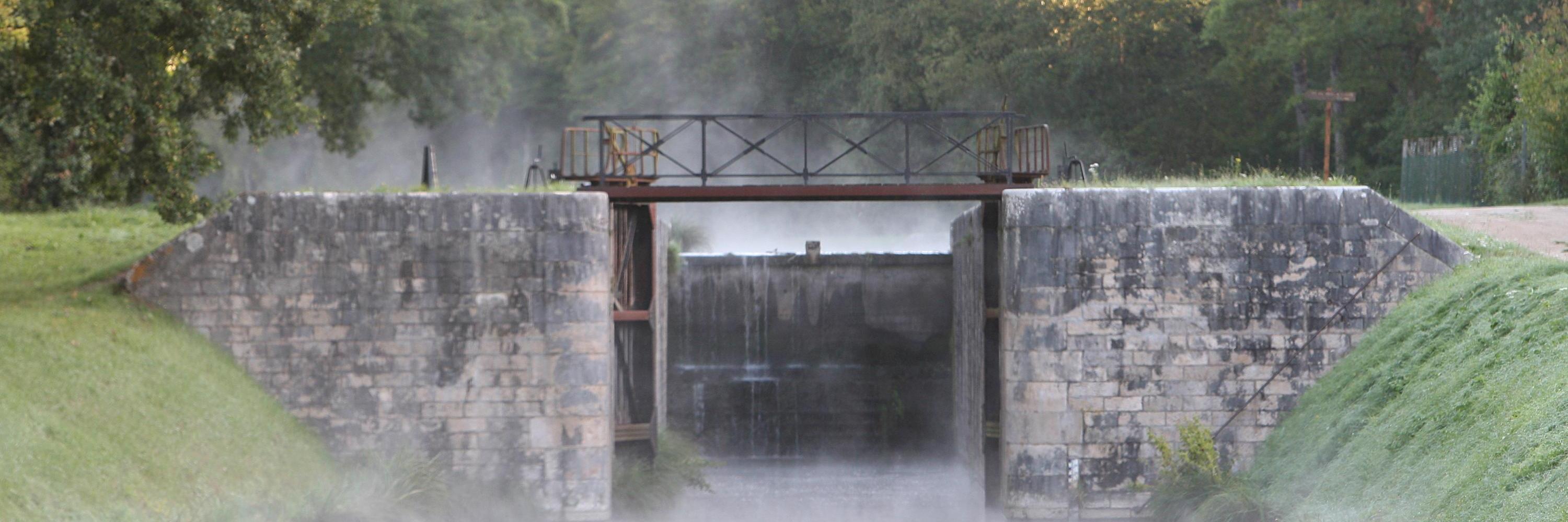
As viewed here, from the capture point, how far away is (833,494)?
1897cm

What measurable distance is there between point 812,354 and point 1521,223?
9741 mm

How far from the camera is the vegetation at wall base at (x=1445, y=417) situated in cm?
929

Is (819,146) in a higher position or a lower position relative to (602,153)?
higher

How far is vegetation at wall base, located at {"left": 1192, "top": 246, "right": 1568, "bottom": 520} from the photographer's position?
30.5 feet

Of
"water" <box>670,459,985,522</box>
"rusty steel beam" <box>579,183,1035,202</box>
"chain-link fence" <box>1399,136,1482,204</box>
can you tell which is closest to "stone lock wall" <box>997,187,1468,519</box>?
"rusty steel beam" <box>579,183,1035,202</box>

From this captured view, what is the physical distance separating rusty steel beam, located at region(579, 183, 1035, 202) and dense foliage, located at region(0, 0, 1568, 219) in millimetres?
3672

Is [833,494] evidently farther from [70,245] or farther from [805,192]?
[70,245]

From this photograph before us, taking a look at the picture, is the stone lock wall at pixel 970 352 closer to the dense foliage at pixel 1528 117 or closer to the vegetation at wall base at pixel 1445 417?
the vegetation at wall base at pixel 1445 417

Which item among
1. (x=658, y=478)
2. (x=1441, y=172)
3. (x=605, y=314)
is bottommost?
(x=658, y=478)

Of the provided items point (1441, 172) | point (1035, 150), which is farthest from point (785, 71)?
point (1035, 150)

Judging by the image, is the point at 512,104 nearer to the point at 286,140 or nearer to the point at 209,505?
the point at 286,140

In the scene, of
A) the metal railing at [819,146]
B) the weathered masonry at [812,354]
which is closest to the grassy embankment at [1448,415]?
the metal railing at [819,146]

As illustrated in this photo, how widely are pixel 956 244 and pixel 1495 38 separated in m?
12.7

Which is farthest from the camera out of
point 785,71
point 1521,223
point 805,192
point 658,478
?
point 785,71
